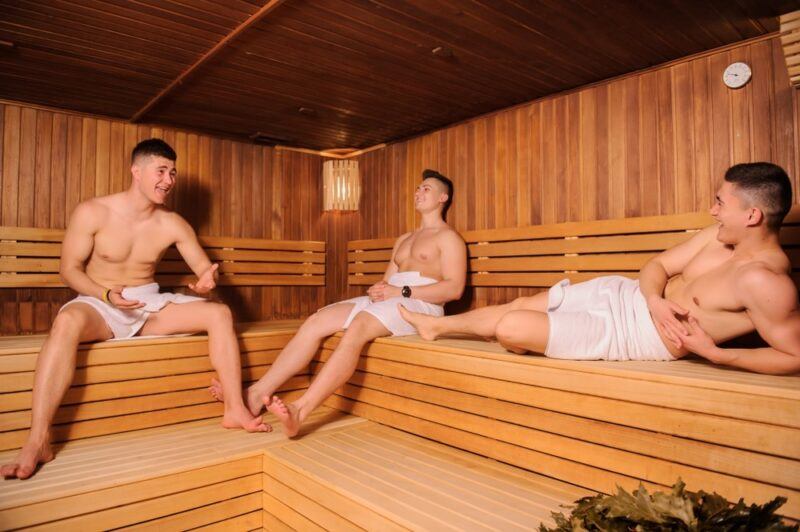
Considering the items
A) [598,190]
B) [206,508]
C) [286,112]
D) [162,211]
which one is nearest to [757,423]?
[598,190]

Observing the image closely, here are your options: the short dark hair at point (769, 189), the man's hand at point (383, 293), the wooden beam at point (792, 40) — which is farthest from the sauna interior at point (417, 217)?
the short dark hair at point (769, 189)

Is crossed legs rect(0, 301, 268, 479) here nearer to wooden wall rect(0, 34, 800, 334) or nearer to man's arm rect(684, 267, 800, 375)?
wooden wall rect(0, 34, 800, 334)

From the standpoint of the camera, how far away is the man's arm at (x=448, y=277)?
301 centimetres

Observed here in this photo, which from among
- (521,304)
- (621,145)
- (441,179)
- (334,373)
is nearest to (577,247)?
(621,145)

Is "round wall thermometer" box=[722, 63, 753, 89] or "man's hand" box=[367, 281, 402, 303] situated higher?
"round wall thermometer" box=[722, 63, 753, 89]

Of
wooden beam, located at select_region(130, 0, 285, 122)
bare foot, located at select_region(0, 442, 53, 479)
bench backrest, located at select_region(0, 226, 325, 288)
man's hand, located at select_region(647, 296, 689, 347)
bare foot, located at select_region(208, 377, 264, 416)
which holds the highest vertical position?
wooden beam, located at select_region(130, 0, 285, 122)

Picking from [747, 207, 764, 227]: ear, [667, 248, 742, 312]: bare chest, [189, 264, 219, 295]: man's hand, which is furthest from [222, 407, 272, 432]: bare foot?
[747, 207, 764, 227]: ear

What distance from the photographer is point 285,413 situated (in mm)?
2129

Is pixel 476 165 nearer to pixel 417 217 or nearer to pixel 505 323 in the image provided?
pixel 417 217

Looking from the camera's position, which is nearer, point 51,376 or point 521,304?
point 51,376

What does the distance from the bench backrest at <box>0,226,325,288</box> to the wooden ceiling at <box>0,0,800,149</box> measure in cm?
92

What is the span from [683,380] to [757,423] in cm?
21

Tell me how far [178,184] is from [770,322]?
373cm

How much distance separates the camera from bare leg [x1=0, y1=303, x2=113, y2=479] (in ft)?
6.44
